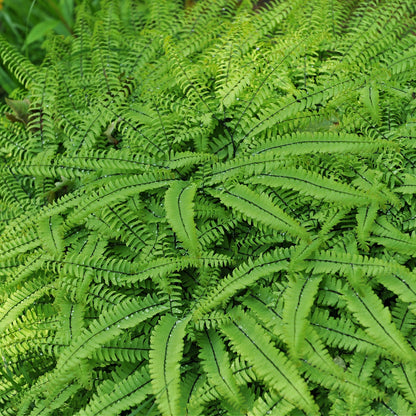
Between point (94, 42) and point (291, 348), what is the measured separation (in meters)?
3.20

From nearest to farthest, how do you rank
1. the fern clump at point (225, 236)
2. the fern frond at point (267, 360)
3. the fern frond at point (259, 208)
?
the fern frond at point (267, 360)
the fern clump at point (225, 236)
the fern frond at point (259, 208)

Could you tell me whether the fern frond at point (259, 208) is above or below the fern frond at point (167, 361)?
above

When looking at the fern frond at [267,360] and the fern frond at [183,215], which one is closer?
the fern frond at [267,360]

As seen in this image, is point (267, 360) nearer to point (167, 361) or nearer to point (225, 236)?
point (167, 361)

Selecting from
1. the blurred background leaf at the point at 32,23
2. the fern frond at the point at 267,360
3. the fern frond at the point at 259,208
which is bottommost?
the fern frond at the point at 267,360

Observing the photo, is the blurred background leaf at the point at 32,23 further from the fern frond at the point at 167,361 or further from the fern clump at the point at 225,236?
the fern frond at the point at 167,361

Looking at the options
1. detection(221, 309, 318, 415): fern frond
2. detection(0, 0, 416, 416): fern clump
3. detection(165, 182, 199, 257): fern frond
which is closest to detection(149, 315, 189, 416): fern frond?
detection(0, 0, 416, 416): fern clump

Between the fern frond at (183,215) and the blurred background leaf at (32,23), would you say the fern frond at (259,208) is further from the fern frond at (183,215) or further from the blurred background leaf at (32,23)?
the blurred background leaf at (32,23)

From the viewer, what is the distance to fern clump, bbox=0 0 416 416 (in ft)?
8.21

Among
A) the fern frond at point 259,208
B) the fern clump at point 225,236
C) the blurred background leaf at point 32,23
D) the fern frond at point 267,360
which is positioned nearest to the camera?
the fern frond at point 267,360

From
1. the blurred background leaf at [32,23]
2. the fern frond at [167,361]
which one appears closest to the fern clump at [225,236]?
the fern frond at [167,361]

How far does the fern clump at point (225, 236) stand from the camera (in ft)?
8.21

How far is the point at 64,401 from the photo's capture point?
279cm

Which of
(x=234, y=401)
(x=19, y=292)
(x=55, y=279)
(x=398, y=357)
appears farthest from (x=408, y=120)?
(x=19, y=292)
